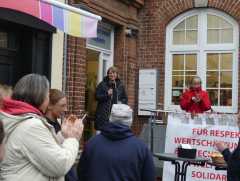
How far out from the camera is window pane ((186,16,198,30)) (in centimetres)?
1120

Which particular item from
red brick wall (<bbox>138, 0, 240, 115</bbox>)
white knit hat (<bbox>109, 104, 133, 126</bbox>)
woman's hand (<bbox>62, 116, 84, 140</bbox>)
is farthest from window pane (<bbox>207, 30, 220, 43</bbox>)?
woman's hand (<bbox>62, 116, 84, 140</bbox>)

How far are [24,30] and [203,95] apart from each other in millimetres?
3501

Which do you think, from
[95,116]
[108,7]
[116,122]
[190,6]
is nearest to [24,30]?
[95,116]

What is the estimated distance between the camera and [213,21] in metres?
11.0

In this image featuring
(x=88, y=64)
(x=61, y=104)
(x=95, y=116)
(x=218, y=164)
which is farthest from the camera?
(x=88, y=64)

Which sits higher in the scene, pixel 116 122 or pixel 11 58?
pixel 11 58

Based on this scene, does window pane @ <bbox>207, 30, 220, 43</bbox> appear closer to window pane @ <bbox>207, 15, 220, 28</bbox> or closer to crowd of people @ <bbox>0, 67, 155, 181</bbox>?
window pane @ <bbox>207, 15, 220, 28</bbox>

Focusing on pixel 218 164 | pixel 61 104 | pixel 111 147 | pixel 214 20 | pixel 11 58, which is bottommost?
pixel 218 164

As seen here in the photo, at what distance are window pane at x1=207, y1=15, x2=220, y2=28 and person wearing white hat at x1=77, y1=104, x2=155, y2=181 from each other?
25.9 ft

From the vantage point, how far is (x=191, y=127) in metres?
7.88

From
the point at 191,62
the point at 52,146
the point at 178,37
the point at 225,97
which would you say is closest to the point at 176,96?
the point at 191,62

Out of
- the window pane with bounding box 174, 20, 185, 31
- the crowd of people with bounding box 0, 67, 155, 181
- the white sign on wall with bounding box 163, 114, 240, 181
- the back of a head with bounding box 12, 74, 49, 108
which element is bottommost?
the white sign on wall with bounding box 163, 114, 240, 181

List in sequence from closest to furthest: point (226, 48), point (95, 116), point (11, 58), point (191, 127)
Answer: point (11, 58)
point (191, 127)
point (95, 116)
point (226, 48)

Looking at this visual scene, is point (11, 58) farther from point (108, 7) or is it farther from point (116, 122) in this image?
point (116, 122)
